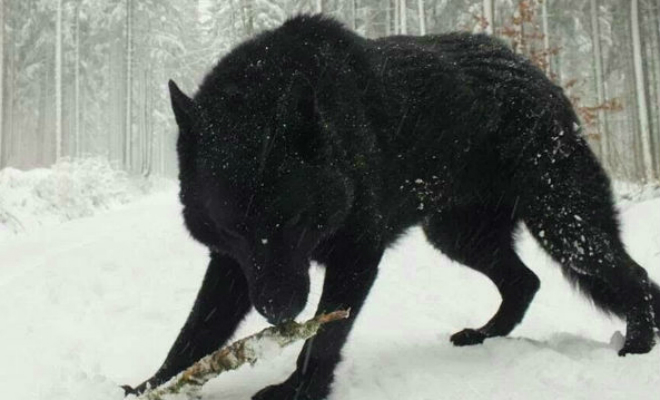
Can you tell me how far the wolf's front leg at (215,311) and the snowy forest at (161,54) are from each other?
18.5 metres

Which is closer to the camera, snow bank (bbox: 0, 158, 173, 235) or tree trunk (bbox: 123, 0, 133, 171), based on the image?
snow bank (bbox: 0, 158, 173, 235)

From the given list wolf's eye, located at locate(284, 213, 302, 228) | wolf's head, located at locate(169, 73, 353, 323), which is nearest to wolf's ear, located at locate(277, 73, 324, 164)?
wolf's head, located at locate(169, 73, 353, 323)

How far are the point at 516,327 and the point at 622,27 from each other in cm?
3086

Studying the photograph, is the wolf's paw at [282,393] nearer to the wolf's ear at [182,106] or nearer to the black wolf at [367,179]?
the black wolf at [367,179]

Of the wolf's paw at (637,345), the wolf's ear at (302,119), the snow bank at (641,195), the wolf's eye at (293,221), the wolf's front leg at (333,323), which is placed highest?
the wolf's ear at (302,119)

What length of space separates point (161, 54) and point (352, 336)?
40.0 m

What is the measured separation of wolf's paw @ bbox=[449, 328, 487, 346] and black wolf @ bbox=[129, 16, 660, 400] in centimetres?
1

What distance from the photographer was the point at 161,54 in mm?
40594

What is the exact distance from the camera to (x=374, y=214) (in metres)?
3.14

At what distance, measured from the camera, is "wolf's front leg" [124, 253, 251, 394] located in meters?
3.08

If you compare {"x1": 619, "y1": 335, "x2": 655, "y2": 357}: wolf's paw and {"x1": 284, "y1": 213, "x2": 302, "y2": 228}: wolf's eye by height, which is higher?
{"x1": 284, "y1": 213, "x2": 302, "y2": 228}: wolf's eye

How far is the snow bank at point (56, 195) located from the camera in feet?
38.9

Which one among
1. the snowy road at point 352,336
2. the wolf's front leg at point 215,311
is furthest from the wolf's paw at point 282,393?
the wolf's front leg at point 215,311

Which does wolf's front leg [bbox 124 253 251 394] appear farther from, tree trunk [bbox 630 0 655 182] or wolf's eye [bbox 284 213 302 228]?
tree trunk [bbox 630 0 655 182]
